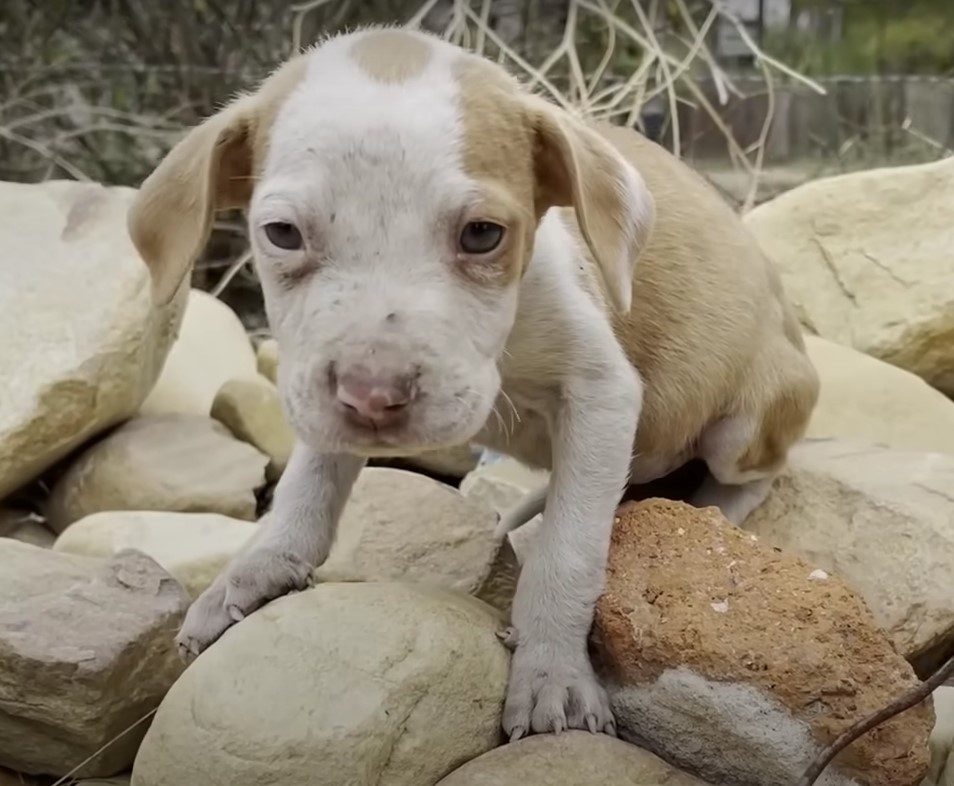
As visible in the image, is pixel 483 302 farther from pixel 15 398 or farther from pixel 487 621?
pixel 15 398

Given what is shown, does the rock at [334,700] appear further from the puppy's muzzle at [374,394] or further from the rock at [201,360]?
the rock at [201,360]

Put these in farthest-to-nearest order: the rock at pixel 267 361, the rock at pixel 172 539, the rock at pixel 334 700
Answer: the rock at pixel 267 361 < the rock at pixel 172 539 < the rock at pixel 334 700

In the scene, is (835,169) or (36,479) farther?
(835,169)

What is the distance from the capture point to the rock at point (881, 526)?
2.09m

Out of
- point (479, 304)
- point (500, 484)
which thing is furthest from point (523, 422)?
point (500, 484)

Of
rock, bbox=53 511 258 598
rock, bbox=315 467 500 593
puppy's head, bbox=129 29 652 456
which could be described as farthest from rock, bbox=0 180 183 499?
puppy's head, bbox=129 29 652 456

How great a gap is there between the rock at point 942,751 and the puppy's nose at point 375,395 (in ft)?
2.92

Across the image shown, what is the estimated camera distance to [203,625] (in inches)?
79.1

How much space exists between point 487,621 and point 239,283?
282 centimetres

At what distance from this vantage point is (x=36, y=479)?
3.09m

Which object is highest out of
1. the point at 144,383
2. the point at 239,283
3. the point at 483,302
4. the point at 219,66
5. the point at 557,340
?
the point at 483,302

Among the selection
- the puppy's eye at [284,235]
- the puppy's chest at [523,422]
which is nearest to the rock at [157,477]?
the puppy's chest at [523,422]

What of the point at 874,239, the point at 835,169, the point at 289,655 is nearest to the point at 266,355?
the point at 874,239

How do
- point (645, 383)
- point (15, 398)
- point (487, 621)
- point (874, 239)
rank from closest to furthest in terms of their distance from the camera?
point (487, 621) < point (645, 383) < point (15, 398) < point (874, 239)
